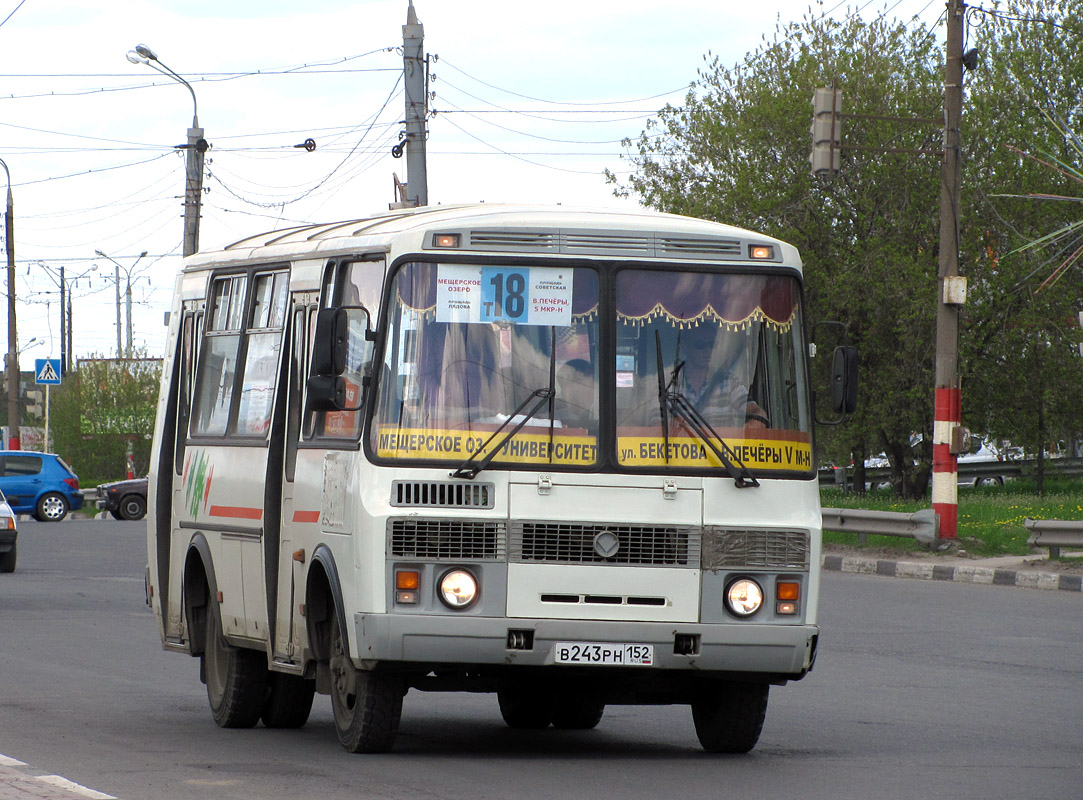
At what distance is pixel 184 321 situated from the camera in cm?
1166

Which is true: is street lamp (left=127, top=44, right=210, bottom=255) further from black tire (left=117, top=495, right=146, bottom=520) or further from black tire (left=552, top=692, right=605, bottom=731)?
black tire (left=552, top=692, right=605, bottom=731)

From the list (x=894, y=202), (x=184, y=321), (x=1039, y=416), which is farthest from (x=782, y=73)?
(x=184, y=321)

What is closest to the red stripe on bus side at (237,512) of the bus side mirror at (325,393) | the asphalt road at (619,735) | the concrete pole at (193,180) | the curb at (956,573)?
the asphalt road at (619,735)

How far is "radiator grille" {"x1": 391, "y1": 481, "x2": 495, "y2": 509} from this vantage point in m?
8.36

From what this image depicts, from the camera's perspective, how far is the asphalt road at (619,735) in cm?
→ 796

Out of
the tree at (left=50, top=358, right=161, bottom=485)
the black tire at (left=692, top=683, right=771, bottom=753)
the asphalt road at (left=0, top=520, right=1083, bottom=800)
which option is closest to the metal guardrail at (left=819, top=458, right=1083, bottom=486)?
the asphalt road at (left=0, top=520, right=1083, bottom=800)

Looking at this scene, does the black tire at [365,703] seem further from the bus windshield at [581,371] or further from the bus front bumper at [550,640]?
the bus windshield at [581,371]

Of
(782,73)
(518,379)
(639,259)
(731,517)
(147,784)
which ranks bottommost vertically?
(147,784)

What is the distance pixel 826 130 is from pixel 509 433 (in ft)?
46.8

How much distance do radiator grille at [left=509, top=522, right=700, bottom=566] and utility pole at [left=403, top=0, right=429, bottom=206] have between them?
16.8m

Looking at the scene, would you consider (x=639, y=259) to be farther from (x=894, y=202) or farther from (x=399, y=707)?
(x=894, y=202)

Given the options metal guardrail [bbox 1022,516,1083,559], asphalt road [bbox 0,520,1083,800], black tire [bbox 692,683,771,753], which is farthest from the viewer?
metal guardrail [bbox 1022,516,1083,559]

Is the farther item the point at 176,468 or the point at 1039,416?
the point at 1039,416

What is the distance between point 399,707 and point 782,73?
3080 cm
